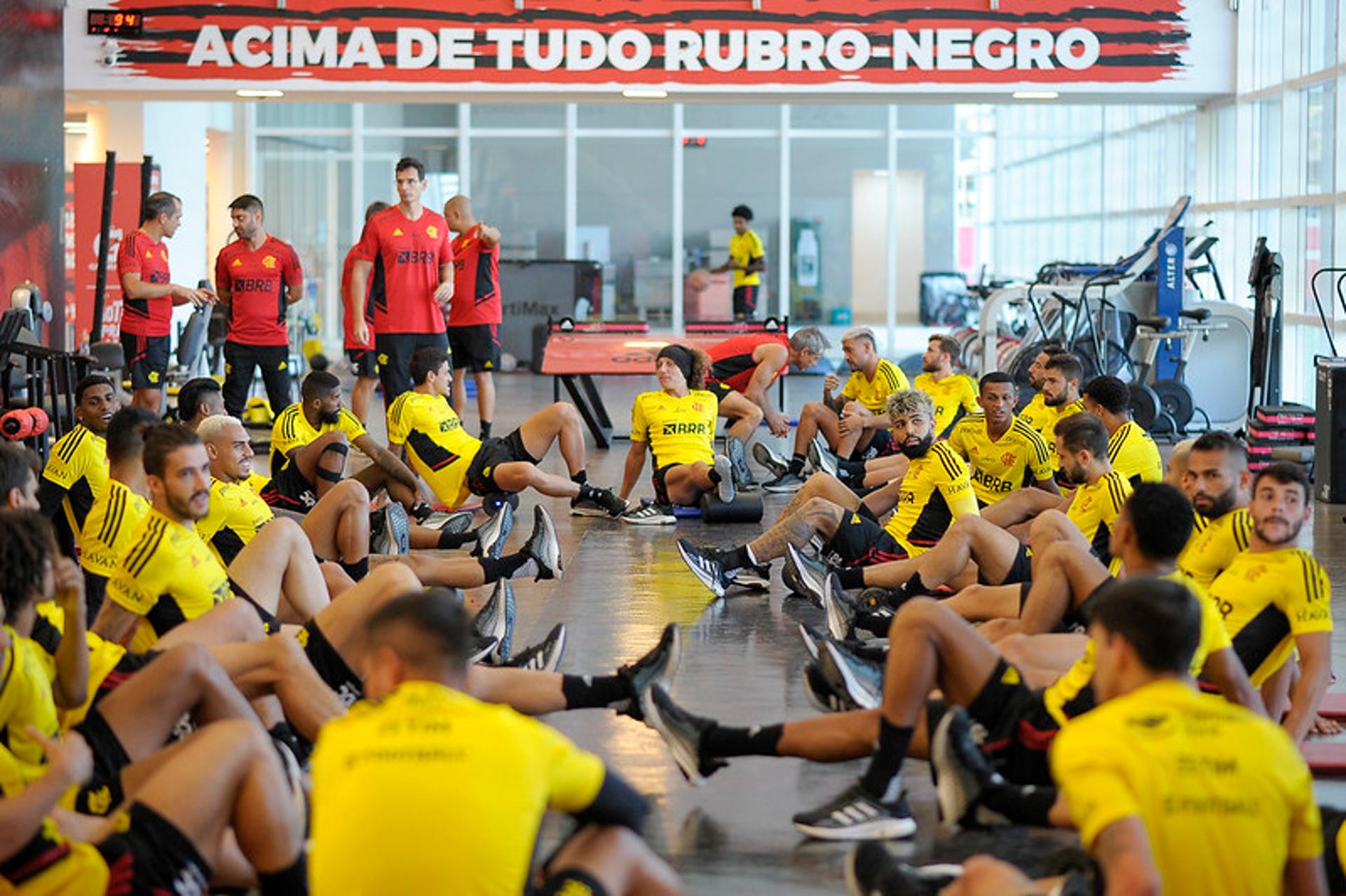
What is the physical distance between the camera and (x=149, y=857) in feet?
10.6

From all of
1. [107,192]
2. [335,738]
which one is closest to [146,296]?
[107,192]

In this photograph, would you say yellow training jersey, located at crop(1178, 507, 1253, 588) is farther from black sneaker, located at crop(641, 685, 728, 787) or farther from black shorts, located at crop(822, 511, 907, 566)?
black shorts, located at crop(822, 511, 907, 566)

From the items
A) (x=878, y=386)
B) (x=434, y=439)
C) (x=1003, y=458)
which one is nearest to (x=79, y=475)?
(x=434, y=439)

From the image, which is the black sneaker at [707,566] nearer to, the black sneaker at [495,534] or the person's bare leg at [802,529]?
the person's bare leg at [802,529]

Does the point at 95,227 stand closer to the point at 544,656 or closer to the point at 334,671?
the point at 544,656

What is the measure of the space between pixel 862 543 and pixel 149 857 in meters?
4.37

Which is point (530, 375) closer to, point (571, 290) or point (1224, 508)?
point (571, 290)

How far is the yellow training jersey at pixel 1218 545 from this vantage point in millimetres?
4910

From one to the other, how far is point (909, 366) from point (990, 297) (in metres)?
2.60

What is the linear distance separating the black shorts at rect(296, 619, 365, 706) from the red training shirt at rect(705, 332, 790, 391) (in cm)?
734

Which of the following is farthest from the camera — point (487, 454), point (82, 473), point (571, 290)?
point (571, 290)

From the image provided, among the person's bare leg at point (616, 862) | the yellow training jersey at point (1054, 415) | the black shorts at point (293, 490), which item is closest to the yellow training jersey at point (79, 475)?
the black shorts at point (293, 490)

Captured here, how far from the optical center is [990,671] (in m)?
4.28

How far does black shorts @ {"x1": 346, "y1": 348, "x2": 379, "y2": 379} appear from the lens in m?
11.8
